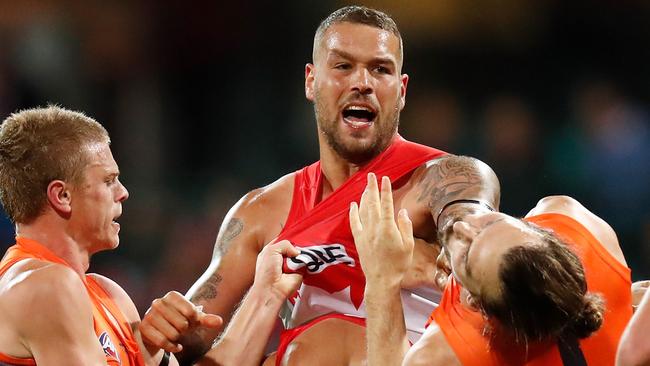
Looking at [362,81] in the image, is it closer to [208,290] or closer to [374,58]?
[374,58]

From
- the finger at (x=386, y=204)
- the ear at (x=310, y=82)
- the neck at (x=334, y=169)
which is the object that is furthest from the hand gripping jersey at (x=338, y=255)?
the finger at (x=386, y=204)

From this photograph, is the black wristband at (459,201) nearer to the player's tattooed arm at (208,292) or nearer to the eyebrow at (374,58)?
the eyebrow at (374,58)

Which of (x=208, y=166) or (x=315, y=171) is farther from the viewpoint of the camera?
(x=208, y=166)

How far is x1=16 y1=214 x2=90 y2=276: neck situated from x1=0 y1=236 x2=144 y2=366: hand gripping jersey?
0.08 ft

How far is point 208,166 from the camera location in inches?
246

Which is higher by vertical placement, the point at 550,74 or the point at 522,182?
the point at 550,74

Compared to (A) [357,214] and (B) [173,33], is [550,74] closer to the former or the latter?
(B) [173,33]

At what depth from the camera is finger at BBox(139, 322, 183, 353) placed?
2623mm

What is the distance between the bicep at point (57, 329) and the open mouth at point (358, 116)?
1.35 m

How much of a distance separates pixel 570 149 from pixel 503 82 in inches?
29.9

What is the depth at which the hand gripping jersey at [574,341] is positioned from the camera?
2205mm

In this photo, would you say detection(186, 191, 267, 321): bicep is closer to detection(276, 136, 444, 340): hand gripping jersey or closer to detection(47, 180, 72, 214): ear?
detection(276, 136, 444, 340): hand gripping jersey

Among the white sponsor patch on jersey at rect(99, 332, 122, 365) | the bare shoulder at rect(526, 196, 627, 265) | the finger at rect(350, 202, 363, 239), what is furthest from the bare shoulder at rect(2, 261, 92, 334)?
the bare shoulder at rect(526, 196, 627, 265)

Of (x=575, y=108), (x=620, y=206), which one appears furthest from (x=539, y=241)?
(x=575, y=108)
